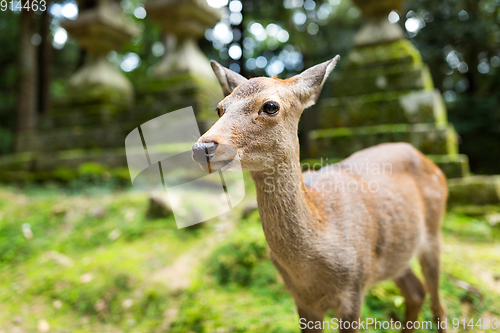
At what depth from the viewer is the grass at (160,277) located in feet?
9.82

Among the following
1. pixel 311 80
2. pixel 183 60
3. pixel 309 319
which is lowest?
pixel 309 319

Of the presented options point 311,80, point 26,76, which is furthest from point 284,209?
point 26,76

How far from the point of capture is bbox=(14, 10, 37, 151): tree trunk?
31.5ft

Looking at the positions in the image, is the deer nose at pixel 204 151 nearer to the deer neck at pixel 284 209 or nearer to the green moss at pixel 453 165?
the deer neck at pixel 284 209

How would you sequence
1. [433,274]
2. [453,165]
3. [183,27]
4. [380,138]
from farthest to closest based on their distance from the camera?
[183,27], [380,138], [453,165], [433,274]

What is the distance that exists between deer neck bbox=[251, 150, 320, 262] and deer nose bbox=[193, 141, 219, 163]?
0.39 m

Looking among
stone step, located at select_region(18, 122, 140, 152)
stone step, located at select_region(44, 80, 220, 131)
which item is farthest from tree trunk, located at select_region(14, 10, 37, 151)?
stone step, located at select_region(44, 80, 220, 131)

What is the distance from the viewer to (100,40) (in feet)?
23.4

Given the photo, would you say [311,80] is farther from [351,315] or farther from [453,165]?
[453,165]

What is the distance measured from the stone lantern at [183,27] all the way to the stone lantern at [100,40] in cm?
111

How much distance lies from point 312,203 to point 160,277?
85.8 inches

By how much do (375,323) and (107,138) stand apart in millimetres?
5741

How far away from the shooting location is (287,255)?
1798 mm

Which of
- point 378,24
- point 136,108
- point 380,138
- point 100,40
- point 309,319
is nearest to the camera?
point 309,319
